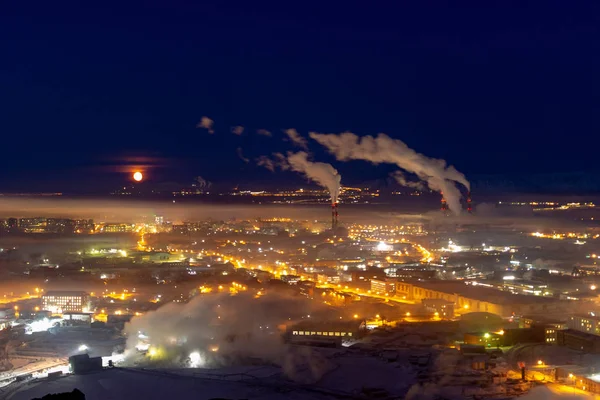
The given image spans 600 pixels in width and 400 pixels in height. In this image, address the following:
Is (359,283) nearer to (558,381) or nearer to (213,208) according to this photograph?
(558,381)

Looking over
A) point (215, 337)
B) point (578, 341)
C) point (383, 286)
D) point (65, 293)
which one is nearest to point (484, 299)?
point (383, 286)

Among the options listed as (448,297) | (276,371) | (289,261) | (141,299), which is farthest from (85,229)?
(276,371)

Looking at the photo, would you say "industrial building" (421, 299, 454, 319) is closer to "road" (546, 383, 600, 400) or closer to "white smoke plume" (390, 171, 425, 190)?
"road" (546, 383, 600, 400)

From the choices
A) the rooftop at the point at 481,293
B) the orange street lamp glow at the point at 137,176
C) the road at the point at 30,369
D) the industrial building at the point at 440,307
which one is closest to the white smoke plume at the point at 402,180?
the orange street lamp glow at the point at 137,176

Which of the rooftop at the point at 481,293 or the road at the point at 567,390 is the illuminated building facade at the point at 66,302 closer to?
the rooftop at the point at 481,293

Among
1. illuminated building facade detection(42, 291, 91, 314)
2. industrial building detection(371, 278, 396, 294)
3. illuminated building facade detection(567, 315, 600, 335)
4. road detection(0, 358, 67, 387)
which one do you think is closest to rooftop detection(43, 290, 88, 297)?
illuminated building facade detection(42, 291, 91, 314)
